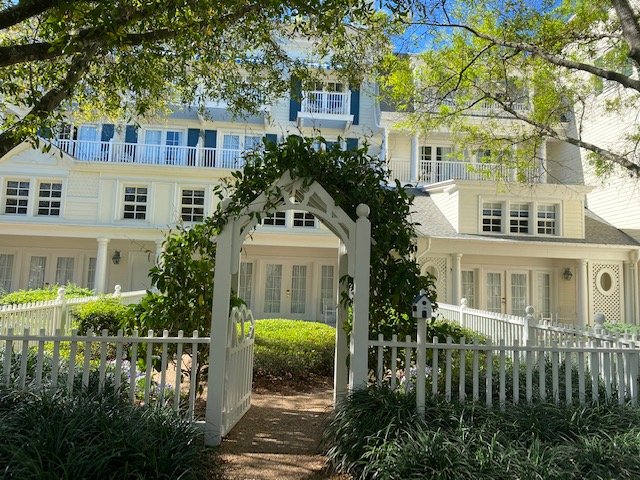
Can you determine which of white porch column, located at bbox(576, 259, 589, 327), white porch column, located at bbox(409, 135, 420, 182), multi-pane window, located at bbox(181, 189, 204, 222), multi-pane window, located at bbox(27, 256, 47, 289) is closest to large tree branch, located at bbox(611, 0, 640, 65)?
white porch column, located at bbox(576, 259, 589, 327)

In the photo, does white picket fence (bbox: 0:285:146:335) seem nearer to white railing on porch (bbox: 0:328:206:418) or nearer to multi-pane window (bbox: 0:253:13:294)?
white railing on porch (bbox: 0:328:206:418)

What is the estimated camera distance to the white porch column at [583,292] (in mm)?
16547

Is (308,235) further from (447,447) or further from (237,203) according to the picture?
(447,447)

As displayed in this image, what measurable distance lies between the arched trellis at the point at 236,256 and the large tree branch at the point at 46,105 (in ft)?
8.89

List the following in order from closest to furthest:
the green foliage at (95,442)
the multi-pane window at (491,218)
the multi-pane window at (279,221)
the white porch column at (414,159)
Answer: the green foliage at (95,442) < the multi-pane window at (491,218) < the multi-pane window at (279,221) < the white porch column at (414,159)

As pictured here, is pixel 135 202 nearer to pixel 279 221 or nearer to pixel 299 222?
pixel 279 221

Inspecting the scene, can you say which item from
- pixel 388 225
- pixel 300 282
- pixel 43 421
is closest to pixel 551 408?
pixel 388 225

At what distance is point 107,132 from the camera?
19297 millimetres

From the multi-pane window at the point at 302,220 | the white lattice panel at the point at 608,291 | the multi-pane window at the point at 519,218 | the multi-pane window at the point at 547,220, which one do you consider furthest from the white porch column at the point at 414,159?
the white lattice panel at the point at 608,291

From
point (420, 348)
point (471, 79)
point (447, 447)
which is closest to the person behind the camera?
point (447, 447)

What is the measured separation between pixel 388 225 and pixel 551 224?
1447cm

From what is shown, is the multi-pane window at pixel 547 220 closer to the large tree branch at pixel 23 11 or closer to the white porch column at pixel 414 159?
the white porch column at pixel 414 159

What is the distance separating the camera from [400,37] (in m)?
10.5

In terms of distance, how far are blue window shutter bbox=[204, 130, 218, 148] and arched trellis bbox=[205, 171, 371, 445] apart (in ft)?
53.5
